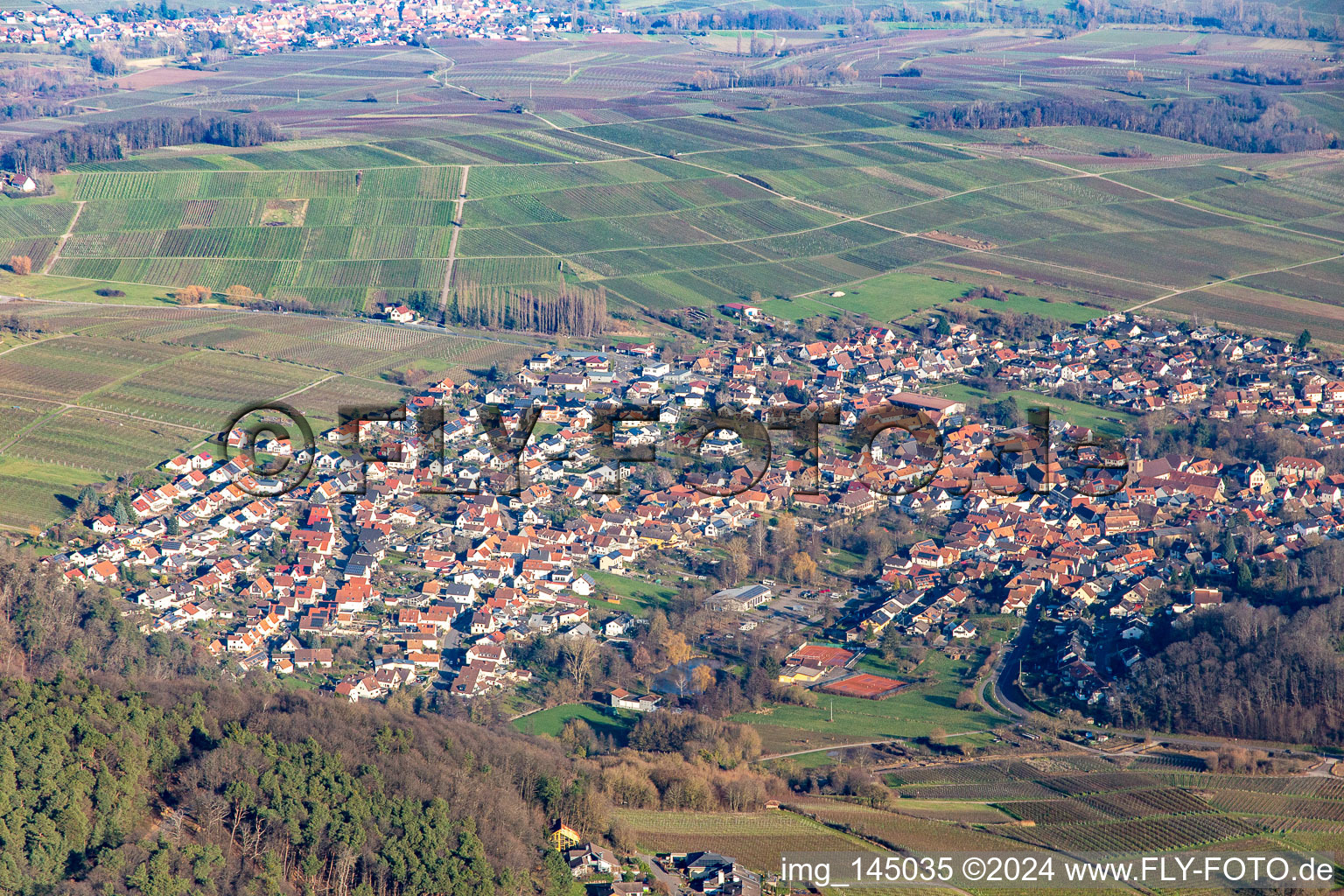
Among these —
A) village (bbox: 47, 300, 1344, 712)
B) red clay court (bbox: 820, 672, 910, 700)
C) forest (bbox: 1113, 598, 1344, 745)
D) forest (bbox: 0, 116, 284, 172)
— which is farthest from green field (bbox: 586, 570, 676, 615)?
forest (bbox: 0, 116, 284, 172)

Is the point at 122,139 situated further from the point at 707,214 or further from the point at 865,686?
the point at 865,686

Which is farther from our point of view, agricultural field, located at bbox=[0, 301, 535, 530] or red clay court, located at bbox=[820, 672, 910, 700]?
agricultural field, located at bbox=[0, 301, 535, 530]

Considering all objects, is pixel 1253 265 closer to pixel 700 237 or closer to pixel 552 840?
pixel 700 237

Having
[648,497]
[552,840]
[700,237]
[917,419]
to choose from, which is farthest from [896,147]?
[552,840]

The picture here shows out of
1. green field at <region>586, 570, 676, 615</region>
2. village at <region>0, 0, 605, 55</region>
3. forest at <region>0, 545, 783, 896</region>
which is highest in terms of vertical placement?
village at <region>0, 0, 605, 55</region>

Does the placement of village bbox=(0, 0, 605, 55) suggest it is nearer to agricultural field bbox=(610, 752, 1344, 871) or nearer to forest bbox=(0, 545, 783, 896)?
forest bbox=(0, 545, 783, 896)

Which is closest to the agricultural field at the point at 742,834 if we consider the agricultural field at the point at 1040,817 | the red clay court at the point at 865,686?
the agricultural field at the point at 1040,817
